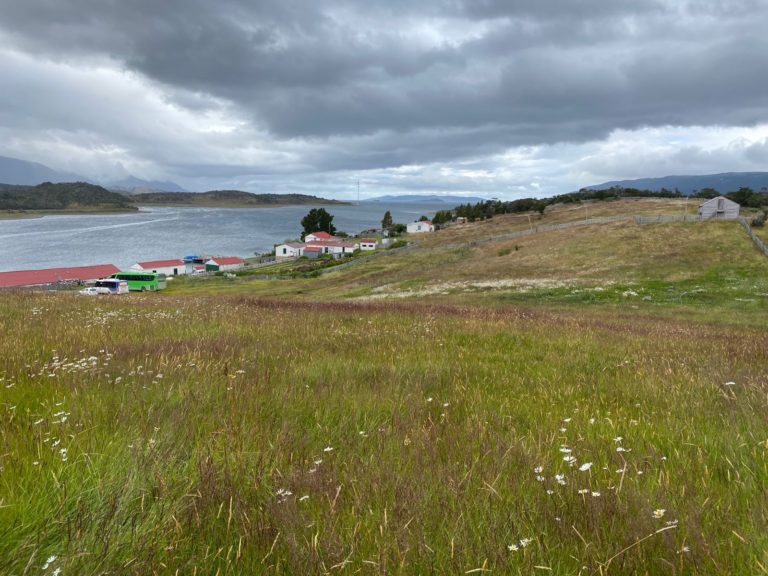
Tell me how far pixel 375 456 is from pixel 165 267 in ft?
394

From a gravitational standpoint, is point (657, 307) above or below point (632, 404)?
below

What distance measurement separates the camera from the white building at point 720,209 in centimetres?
6725

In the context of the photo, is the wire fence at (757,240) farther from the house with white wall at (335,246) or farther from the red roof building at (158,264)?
the red roof building at (158,264)

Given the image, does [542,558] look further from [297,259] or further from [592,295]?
[297,259]

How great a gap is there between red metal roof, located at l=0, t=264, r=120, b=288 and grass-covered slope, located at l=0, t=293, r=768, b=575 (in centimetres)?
10150

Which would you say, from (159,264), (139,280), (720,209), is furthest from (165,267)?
(720,209)

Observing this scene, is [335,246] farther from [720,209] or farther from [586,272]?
[586,272]

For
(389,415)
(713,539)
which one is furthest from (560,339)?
(713,539)

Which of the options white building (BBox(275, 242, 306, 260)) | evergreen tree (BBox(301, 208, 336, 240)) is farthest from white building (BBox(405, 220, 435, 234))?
white building (BBox(275, 242, 306, 260))

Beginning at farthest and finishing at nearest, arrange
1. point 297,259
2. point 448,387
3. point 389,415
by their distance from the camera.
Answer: point 297,259, point 448,387, point 389,415

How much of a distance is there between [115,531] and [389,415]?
257 centimetres

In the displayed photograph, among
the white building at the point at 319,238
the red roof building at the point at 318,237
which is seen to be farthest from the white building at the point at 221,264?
the red roof building at the point at 318,237

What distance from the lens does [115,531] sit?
6.43 ft

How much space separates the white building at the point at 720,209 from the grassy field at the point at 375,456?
75044 mm
